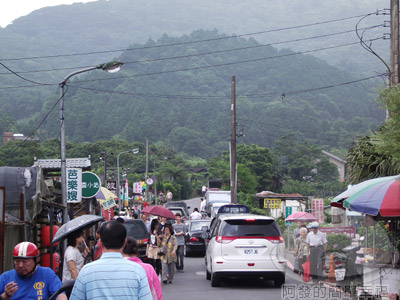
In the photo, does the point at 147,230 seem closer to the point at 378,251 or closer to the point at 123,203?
the point at 378,251

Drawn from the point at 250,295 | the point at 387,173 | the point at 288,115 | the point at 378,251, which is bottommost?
the point at 250,295

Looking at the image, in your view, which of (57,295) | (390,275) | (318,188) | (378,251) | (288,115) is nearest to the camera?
(57,295)

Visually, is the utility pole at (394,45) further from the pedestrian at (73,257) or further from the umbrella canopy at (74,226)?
the pedestrian at (73,257)

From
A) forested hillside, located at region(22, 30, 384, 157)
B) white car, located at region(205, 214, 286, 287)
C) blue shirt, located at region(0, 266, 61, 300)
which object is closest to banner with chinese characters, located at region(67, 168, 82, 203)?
white car, located at region(205, 214, 286, 287)

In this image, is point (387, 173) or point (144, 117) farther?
point (144, 117)

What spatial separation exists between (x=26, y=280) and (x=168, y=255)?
10.6 m

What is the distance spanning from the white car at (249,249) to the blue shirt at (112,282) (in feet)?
33.0

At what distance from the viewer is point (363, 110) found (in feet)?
513

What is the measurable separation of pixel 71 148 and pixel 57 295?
8693 centimetres

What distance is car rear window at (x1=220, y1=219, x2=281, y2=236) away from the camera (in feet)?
48.2

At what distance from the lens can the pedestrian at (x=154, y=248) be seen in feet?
Answer: 51.7

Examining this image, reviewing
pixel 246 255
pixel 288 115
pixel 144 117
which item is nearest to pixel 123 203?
pixel 246 255

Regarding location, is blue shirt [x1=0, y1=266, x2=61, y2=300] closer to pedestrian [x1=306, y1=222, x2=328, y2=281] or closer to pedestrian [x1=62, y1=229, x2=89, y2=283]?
pedestrian [x1=62, y1=229, x2=89, y2=283]

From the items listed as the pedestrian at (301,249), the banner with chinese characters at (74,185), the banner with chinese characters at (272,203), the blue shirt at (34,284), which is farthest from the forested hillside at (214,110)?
the blue shirt at (34,284)
